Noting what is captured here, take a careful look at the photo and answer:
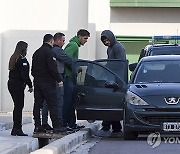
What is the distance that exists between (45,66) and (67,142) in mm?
1789

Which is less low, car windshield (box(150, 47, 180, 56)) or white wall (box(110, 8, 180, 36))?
white wall (box(110, 8, 180, 36))

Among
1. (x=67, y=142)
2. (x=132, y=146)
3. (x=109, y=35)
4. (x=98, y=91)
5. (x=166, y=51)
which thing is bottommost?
(x=132, y=146)

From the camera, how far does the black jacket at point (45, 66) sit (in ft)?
39.5

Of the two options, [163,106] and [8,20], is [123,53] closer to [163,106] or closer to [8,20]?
[163,106]

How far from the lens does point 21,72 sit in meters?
12.8

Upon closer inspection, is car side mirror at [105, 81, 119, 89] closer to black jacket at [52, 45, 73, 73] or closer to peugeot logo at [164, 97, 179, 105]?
black jacket at [52, 45, 73, 73]

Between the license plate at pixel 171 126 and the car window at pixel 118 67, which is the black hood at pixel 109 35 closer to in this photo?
the car window at pixel 118 67

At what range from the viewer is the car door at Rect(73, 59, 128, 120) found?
524 inches

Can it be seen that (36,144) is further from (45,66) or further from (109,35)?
(109,35)

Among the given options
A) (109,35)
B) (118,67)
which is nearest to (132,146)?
(118,67)

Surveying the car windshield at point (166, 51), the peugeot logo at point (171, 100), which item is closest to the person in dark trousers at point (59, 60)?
the peugeot logo at point (171, 100)

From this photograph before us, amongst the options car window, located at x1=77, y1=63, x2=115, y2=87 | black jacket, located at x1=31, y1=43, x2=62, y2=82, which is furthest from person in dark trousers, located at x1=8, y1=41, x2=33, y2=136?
car window, located at x1=77, y1=63, x2=115, y2=87

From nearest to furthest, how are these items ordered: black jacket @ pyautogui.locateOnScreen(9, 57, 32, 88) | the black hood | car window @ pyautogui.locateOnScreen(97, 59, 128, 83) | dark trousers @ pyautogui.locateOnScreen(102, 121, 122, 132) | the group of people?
the group of people → black jacket @ pyautogui.locateOnScreen(9, 57, 32, 88) → car window @ pyautogui.locateOnScreen(97, 59, 128, 83) → the black hood → dark trousers @ pyautogui.locateOnScreen(102, 121, 122, 132)

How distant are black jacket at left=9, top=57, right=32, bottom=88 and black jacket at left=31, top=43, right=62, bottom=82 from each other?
22.2 inches
